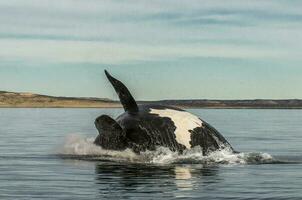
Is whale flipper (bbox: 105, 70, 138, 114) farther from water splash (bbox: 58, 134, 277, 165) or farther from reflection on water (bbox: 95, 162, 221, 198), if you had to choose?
reflection on water (bbox: 95, 162, 221, 198)

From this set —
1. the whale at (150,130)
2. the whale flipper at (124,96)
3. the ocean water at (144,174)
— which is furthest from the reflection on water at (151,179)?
the whale flipper at (124,96)

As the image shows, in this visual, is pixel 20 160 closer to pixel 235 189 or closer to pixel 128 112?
pixel 128 112

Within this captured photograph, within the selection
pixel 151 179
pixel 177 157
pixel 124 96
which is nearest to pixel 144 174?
pixel 151 179

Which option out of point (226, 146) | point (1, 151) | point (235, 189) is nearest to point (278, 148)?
point (226, 146)

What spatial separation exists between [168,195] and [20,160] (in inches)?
456

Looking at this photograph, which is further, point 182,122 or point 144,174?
point 182,122

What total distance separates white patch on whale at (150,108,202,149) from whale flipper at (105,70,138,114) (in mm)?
730

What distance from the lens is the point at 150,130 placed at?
26.5 meters

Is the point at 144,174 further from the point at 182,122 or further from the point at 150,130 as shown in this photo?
the point at 182,122

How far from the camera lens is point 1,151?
33.1m

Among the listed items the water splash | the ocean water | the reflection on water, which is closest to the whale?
the water splash

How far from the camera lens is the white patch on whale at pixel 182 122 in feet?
87.0

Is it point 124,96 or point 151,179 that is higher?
point 124,96

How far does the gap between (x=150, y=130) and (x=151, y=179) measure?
19.0 feet
